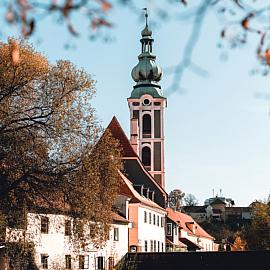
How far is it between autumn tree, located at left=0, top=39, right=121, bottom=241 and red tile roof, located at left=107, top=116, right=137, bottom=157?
19.3 metres

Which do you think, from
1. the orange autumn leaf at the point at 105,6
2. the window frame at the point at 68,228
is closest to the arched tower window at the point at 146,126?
the window frame at the point at 68,228

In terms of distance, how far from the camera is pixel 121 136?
1927 inches

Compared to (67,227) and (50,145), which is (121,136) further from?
(50,145)

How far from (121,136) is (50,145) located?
22.4 m

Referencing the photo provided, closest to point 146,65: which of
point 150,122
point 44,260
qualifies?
point 150,122

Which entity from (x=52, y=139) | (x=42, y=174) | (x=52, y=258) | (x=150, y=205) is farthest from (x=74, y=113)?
(x=150, y=205)

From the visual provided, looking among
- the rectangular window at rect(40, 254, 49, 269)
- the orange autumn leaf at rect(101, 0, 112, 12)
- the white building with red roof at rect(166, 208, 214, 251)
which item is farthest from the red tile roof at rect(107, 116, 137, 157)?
the orange autumn leaf at rect(101, 0, 112, 12)

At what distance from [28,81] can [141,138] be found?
41877 mm

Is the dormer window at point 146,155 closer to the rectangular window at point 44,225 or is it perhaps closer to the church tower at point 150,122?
the church tower at point 150,122

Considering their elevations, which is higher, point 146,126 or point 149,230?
point 146,126

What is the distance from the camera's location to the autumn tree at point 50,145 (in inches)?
1000

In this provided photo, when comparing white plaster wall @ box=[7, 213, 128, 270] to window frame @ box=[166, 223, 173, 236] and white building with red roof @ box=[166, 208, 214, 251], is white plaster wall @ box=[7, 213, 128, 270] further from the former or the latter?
white building with red roof @ box=[166, 208, 214, 251]

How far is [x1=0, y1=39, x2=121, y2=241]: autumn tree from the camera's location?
2539 cm

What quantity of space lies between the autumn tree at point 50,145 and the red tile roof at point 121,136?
19.3 m
